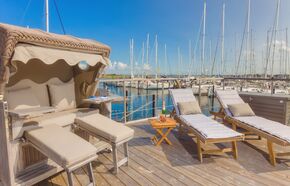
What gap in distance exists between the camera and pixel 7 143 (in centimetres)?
194

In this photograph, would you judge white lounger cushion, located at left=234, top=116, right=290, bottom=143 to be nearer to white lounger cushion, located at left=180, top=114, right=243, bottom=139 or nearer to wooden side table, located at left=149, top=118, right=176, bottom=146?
white lounger cushion, located at left=180, top=114, right=243, bottom=139

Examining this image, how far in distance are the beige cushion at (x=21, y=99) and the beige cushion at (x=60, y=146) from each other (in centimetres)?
77

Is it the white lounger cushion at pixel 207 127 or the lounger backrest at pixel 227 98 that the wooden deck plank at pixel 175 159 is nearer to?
the white lounger cushion at pixel 207 127

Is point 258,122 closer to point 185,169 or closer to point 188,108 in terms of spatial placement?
point 188,108

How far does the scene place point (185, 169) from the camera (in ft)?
8.39

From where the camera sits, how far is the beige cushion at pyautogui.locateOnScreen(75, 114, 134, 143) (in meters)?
2.42

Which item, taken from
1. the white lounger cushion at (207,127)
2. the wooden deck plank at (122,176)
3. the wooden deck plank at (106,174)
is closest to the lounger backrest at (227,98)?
the white lounger cushion at (207,127)

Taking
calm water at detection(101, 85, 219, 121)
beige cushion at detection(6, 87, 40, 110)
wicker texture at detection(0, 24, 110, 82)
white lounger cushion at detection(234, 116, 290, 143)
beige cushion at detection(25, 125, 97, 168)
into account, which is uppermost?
wicker texture at detection(0, 24, 110, 82)

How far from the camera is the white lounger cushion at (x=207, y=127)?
107 inches

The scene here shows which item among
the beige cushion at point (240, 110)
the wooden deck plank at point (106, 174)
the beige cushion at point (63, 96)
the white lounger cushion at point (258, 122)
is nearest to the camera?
the wooden deck plank at point (106, 174)

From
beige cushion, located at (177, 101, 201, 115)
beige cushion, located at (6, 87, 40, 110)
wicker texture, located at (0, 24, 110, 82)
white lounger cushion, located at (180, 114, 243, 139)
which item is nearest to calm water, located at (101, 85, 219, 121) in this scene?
beige cushion, located at (177, 101, 201, 115)

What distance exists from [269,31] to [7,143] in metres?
13.8

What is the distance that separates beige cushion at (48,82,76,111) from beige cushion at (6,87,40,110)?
30 cm

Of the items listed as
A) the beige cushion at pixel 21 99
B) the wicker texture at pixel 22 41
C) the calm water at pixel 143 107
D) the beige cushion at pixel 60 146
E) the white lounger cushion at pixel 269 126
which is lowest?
the calm water at pixel 143 107
